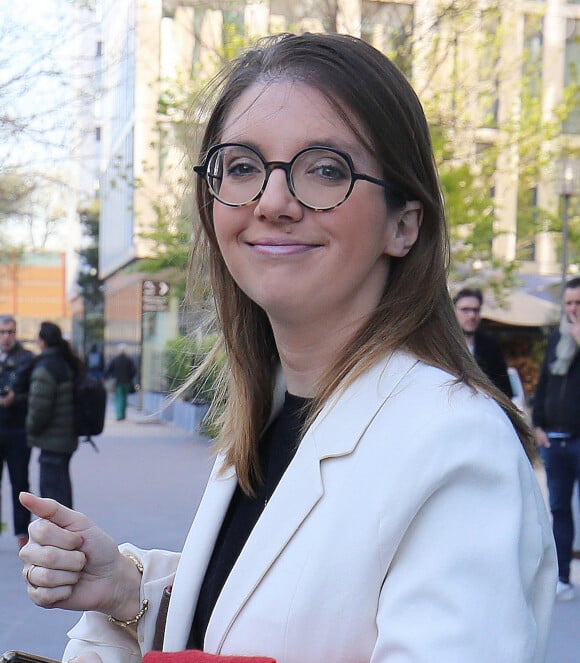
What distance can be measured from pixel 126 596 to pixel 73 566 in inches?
9.1

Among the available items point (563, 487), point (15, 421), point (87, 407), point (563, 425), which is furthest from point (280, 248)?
point (15, 421)

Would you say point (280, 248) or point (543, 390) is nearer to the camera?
point (280, 248)

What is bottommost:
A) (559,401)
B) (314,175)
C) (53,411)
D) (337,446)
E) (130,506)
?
(130,506)

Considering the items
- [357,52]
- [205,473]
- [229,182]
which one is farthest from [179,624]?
[205,473]

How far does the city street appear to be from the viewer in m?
5.95

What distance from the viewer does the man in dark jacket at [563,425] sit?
22.6 ft

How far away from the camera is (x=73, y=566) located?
5.37ft

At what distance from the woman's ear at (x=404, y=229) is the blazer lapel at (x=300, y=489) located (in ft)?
0.80

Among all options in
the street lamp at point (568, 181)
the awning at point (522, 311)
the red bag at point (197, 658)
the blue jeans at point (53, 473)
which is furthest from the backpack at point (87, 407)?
the awning at point (522, 311)

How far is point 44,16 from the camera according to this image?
32.1ft

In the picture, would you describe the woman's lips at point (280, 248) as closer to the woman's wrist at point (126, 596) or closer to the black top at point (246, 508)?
the black top at point (246, 508)

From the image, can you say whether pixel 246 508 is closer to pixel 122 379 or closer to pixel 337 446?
pixel 337 446

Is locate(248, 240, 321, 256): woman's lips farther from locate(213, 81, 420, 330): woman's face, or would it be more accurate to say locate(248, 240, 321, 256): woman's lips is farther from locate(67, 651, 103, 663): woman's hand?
locate(67, 651, 103, 663): woman's hand

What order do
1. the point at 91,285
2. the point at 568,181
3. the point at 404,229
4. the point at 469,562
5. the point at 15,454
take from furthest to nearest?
the point at 91,285 < the point at 568,181 < the point at 15,454 < the point at 404,229 < the point at 469,562
